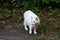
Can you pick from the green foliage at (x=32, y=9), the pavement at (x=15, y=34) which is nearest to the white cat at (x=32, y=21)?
the pavement at (x=15, y=34)

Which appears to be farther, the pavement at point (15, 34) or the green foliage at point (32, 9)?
the green foliage at point (32, 9)

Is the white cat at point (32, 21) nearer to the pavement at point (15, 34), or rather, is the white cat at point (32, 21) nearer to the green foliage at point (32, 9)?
the pavement at point (15, 34)

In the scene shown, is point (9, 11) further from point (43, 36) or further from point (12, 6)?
point (43, 36)

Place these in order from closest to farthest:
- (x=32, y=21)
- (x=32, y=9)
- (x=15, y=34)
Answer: (x=32, y=21), (x=15, y=34), (x=32, y=9)

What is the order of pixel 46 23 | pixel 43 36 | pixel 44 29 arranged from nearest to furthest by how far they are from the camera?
pixel 43 36 < pixel 44 29 < pixel 46 23

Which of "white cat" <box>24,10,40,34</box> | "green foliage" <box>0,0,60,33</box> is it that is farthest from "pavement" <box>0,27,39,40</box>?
"green foliage" <box>0,0,60,33</box>

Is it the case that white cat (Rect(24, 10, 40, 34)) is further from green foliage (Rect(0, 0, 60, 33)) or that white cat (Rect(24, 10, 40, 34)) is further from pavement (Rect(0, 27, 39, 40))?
green foliage (Rect(0, 0, 60, 33))

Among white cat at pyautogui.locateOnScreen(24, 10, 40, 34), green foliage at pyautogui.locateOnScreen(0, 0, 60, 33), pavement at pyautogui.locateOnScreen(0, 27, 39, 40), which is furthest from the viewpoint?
green foliage at pyautogui.locateOnScreen(0, 0, 60, 33)

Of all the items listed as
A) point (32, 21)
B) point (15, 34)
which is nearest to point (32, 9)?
point (15, 34)

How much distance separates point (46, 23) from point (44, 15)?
106 centimetres

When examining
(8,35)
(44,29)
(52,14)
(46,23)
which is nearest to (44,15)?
(52,14)

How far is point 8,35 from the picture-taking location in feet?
29.5

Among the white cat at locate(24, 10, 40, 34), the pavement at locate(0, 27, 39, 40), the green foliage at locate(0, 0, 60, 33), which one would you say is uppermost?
the green foliage at locate(0, 0, 60, 33)

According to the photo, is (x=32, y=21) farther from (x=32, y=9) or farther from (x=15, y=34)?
(x=32, y=9)
